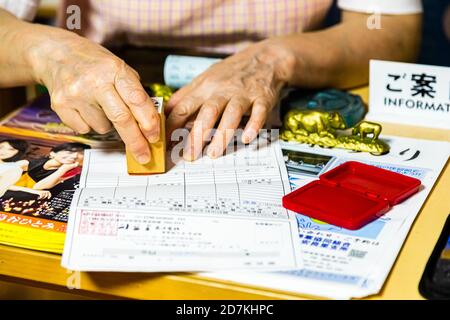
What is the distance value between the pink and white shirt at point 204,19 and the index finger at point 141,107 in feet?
1.33

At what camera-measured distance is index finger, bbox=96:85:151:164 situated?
2.48 ft

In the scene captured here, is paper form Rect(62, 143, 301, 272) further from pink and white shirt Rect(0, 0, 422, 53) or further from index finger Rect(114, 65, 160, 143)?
pink and white shirt Rect(0, 0, 422, 53)

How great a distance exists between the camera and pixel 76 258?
1.98 ft

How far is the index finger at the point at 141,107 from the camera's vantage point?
753 millimetres

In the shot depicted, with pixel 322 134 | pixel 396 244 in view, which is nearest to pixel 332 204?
pixel 396 244

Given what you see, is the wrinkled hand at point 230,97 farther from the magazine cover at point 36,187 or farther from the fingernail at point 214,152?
the magazine cover at point 36,187

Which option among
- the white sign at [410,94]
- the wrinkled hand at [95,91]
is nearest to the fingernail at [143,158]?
the wrinkled hand at [95,91]

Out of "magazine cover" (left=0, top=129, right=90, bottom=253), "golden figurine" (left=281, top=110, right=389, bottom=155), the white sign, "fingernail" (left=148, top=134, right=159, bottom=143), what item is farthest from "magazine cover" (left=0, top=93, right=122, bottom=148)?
the white sign

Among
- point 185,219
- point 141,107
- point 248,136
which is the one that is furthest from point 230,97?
point 185,219

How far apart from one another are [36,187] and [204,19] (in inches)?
21.0

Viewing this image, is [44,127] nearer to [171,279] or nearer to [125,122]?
[125,122]

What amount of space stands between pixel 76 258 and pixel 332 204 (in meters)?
0.27
